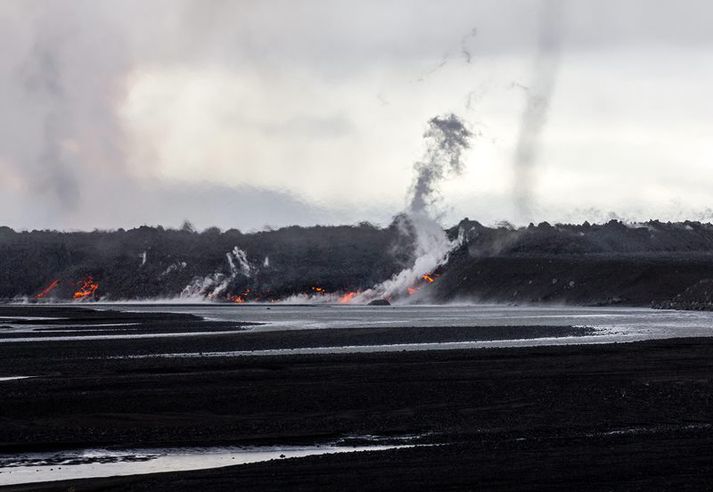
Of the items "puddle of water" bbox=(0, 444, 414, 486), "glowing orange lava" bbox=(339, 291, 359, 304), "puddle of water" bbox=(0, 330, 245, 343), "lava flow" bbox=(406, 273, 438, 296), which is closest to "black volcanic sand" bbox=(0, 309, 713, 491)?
"puddle of water" bbox=(0, 444, 414, 486)

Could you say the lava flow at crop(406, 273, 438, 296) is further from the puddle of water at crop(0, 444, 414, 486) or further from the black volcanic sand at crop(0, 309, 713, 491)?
the puddle of water at crop(0, 444, 414, 486)

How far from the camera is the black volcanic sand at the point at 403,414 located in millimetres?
19219

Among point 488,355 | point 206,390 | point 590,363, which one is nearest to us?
point 206,390

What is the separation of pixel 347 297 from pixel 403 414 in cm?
16235

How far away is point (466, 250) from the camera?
623 ft

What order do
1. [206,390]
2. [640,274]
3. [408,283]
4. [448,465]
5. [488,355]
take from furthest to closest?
[408,283], [640,274], [488,355], [206,390], [448,465]

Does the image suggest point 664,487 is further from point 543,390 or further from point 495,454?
point 543,390

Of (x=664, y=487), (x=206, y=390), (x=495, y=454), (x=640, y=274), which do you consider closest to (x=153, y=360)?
(x=206, y=390)

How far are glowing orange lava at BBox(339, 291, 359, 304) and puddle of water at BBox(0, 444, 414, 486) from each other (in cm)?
16319

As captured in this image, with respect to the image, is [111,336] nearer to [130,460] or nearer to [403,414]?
[403,414]

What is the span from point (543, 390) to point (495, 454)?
11.3m

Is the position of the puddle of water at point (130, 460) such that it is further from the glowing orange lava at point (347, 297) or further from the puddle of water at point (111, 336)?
the glowing orange lava at point (347, 297)

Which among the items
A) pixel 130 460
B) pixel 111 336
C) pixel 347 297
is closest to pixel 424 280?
pixel 347 297

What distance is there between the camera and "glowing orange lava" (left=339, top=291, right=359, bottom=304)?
187300mm
